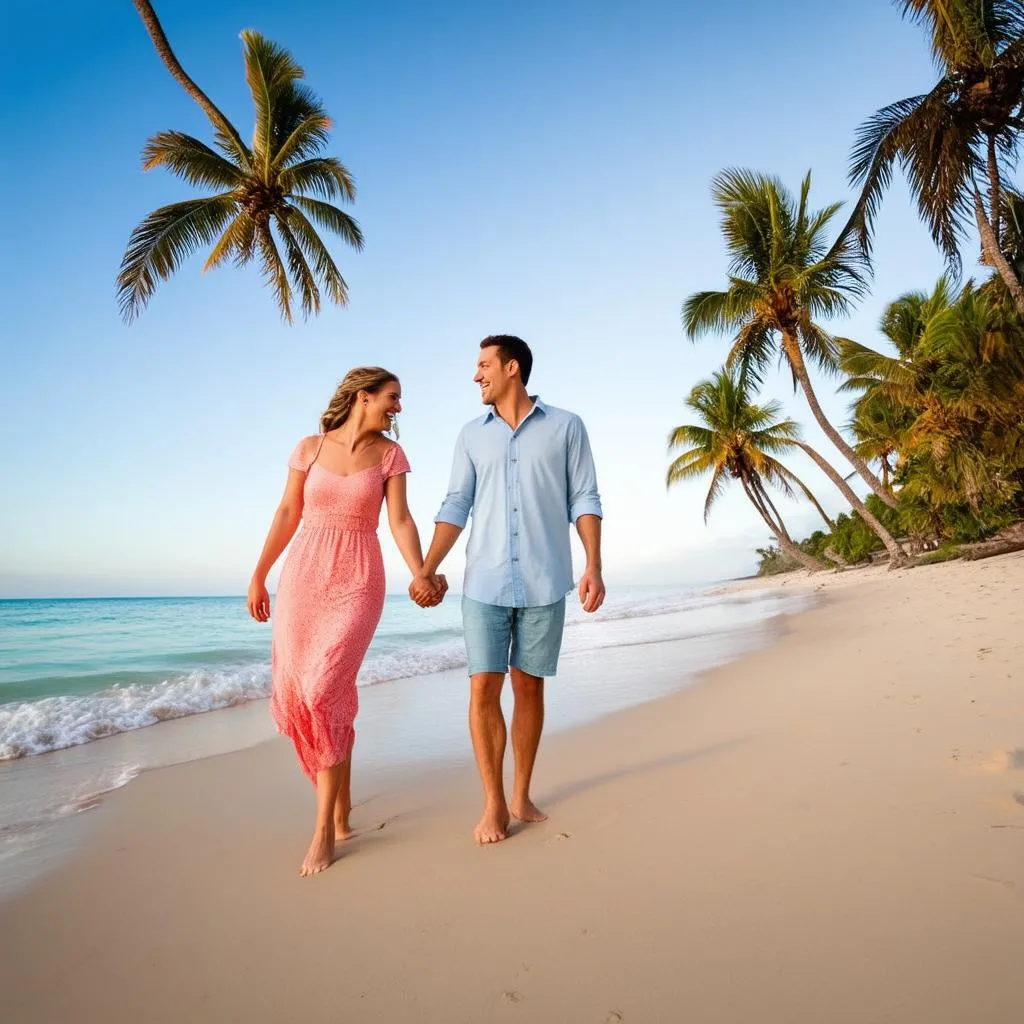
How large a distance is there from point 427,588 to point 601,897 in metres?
1.35

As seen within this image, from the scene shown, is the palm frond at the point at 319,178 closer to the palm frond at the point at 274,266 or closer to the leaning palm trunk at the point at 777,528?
the palm frond at the point at 274,266

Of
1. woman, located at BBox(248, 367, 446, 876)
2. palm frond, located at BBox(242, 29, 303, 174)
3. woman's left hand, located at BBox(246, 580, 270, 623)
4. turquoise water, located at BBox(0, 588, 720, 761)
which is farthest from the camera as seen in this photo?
palm frond, located at BBox(242, 29, 303, 174)

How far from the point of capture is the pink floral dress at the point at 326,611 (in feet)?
8.25

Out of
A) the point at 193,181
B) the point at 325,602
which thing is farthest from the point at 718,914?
the point at 193,181

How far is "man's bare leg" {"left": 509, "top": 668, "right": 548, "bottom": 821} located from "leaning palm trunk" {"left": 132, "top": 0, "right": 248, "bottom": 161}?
11.0 metres

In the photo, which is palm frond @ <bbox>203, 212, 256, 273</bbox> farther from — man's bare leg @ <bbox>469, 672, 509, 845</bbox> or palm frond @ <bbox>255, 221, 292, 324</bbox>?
man's bare leg @ <bbox>469, 672, 509, 845</bbox>

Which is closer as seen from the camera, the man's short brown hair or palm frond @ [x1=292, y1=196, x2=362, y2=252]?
the man's short brown hair

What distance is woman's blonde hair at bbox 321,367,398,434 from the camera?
2869mm

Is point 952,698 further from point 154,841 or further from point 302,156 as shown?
point 302,156

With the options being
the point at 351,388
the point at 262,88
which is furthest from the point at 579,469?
the point at 262,88

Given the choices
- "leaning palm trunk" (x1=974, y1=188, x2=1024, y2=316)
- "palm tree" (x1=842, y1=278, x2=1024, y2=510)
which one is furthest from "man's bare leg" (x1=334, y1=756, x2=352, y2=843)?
"palm tree" (x1=842, y1=278, x2=1024, y2=510)

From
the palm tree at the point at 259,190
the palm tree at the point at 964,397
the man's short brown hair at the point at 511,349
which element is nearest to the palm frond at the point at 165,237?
the palm tree at the point at 259,190

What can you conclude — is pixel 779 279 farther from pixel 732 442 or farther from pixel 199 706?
pixel 199 706

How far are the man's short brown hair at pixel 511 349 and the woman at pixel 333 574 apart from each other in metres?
0.49
